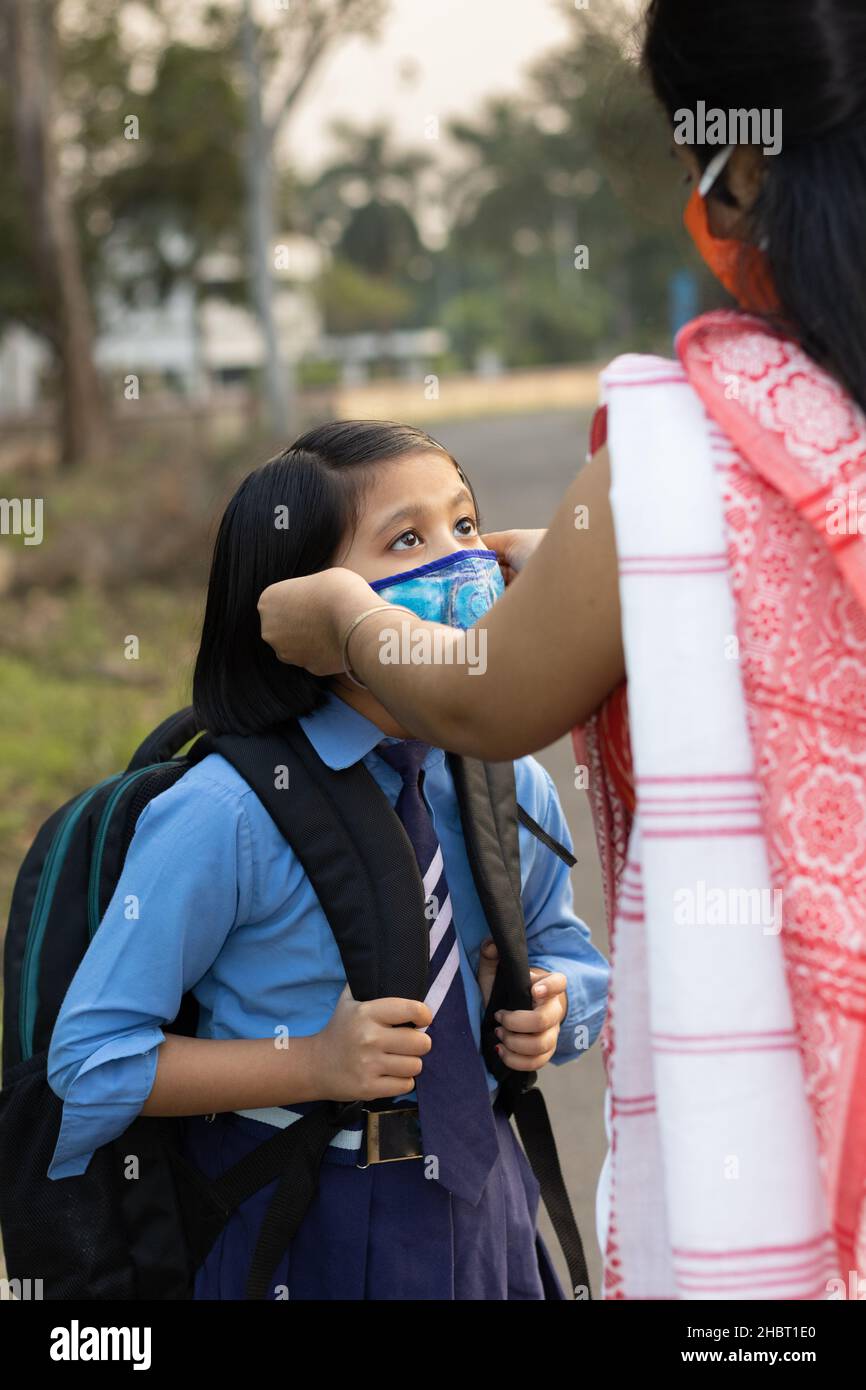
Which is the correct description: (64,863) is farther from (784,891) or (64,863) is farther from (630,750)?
(784,891)

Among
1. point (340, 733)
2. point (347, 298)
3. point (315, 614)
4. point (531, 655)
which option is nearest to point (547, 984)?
point (340, 733)

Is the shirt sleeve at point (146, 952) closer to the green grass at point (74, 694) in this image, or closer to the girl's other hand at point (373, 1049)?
the girl's other hand at point (373, 1049)

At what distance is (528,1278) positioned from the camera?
2.10 metres

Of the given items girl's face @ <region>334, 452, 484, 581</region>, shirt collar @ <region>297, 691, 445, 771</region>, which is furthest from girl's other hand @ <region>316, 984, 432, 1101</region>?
girl's face @ <region>334, 452, 484, 581</region>

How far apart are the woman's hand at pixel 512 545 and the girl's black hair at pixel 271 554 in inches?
4.4

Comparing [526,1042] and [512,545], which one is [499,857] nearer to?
[526,1042]

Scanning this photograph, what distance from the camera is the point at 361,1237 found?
192 cm

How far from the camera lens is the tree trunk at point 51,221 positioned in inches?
592

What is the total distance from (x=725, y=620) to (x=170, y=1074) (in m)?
0.92

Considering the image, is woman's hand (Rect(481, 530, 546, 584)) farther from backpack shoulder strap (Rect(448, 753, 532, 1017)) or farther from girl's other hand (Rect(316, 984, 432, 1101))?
girl's other hand (Rect(316, 984, 432, 1101))

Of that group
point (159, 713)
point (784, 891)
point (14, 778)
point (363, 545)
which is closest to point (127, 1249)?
point (363, 545)

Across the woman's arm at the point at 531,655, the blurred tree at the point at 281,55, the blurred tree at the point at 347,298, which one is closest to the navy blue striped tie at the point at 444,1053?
the woman's arm at the point at 531,655

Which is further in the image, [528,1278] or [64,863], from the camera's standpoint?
[528,1278]

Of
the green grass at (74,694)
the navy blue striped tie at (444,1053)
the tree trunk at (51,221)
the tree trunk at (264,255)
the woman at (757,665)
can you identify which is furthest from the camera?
the tree trunk at (264,255)
